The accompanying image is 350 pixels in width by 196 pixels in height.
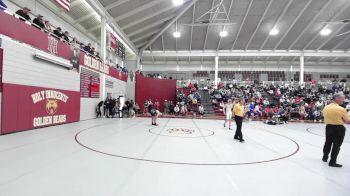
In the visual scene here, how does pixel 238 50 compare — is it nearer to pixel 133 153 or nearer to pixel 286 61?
pixel 286 61

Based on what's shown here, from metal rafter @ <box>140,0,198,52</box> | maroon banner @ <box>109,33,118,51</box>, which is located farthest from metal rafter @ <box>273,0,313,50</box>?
maroon banner @ <box>109,33,118,51</box>

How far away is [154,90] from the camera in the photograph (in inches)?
965

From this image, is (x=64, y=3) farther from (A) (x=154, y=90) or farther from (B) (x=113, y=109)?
(A) (x=154, y=90)

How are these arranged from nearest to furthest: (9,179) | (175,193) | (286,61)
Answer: (175,193)
(9,179)
(286,61)

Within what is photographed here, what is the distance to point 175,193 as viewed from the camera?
3.26 metres

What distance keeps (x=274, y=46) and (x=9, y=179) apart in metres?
28.1

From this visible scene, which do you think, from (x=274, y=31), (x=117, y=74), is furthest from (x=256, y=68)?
(x=117, y=74)

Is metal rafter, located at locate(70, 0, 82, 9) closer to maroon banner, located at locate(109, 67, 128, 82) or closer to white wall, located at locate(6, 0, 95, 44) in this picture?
white wall, located at locate(6, 0, 95, 44)

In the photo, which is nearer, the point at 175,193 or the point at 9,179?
the point at 175,193

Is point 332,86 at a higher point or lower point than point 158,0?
lower

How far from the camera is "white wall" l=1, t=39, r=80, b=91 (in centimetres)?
814

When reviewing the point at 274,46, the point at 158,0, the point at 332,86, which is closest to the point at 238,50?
the point at 274,46

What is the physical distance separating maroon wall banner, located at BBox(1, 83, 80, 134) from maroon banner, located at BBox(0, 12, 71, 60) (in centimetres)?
180

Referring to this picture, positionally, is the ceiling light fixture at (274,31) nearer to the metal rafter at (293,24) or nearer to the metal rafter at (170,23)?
the metal rafter at (293,24)
